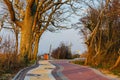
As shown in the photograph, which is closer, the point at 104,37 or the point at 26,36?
the point at 26,36

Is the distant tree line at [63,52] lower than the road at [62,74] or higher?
higher

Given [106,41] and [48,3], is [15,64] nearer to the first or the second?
[48,3]

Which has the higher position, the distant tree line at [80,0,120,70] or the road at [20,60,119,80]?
the distant tree line at [80,0,120,70]

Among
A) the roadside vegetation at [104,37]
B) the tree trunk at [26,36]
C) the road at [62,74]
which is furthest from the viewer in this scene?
the roadside vegetation at [104,37]

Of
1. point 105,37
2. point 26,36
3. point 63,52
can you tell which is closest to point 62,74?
point 26,36

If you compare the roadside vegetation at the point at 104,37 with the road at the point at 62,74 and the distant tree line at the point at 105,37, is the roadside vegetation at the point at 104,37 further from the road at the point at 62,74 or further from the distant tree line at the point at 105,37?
the road at the point at 62,74

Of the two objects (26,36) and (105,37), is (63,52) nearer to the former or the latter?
(105,37)

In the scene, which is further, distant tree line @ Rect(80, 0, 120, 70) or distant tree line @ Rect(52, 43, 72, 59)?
distant tree line @ Rect(52, 43, 72, 59)

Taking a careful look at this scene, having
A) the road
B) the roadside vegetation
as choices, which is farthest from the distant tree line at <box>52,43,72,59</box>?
the road

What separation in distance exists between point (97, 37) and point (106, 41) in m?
2.57

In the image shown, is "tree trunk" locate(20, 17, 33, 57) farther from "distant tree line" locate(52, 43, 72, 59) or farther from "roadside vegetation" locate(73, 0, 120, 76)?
"distant tree line" locate(52, 43, 72, 59)

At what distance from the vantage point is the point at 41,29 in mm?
54156

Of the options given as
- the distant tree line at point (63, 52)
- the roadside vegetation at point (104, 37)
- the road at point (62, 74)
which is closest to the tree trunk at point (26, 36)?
the road at point (62, 74)

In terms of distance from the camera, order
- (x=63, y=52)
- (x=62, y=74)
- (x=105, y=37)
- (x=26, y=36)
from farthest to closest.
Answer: (x=63, y=52) → (x=105, y=37) → (x=26, y=36) → (x=62, y=74)
